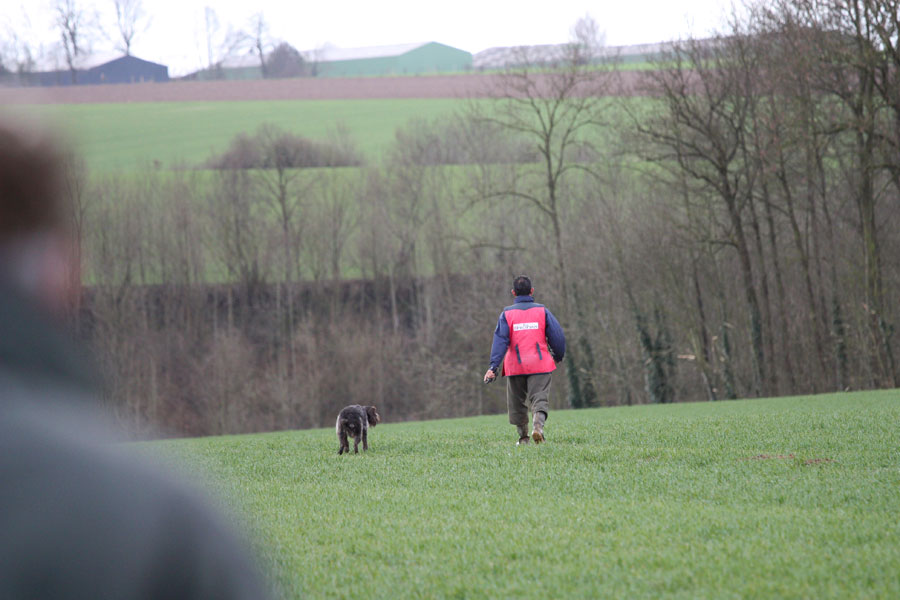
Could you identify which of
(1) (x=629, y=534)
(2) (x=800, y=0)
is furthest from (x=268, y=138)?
(1) (x=629, y=534)

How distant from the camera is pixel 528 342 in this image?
1426cm

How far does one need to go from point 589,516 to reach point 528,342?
582 centimetres

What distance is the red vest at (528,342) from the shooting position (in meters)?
14.2

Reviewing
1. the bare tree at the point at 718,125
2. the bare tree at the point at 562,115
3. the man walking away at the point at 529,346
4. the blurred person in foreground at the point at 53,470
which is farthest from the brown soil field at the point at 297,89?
the blurred person in foreground at the point at 53,470

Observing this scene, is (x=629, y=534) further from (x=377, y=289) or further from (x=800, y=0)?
(x=377, y=289)

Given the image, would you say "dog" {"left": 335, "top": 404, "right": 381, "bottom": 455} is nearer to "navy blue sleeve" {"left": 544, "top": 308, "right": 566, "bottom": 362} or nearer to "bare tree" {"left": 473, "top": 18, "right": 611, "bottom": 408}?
"navy blue sleeve" {"left": 544, "top": 308, "right": 566, "bottom": 362}

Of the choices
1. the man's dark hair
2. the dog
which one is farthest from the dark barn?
the man's dark hair

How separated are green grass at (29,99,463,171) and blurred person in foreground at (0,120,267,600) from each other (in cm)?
6757

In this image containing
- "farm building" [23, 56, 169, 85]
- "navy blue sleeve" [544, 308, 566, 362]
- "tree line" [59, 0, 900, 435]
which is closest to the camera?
"navy blue sleeve" [544, 308, 566, 362]

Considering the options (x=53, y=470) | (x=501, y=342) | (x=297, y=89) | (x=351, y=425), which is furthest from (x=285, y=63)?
(x=53, y=470)

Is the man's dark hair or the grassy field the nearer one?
the grassy field

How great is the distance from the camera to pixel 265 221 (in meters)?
66.4

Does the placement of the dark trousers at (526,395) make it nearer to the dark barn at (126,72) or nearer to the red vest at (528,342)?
the red vest at (528,342)

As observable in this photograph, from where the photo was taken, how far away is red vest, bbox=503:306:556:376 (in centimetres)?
1420
